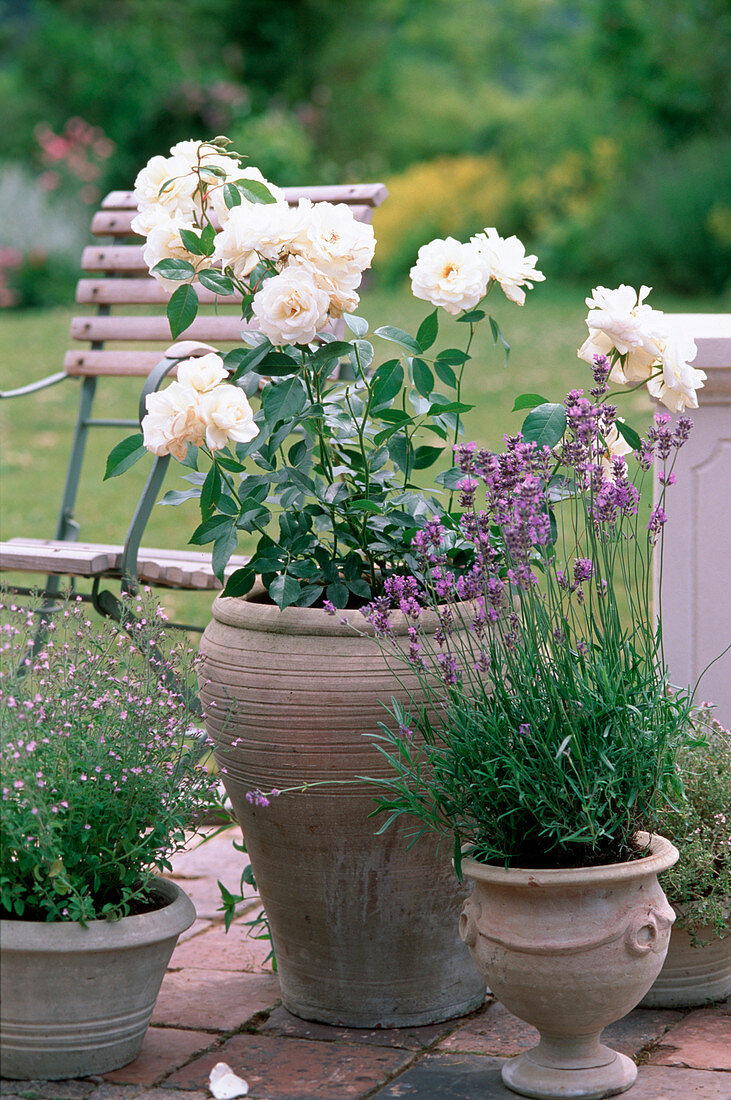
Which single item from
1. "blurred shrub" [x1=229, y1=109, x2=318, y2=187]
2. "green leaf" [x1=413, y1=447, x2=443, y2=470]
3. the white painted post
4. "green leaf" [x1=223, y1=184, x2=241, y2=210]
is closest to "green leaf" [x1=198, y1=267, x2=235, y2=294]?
"green leaf" [x1=223, y1=184, x2=241, y2=210]

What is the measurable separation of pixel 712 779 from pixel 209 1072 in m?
0.98

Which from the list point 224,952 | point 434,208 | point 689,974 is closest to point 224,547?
point 224,952

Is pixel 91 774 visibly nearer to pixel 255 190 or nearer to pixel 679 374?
pixel 255 190

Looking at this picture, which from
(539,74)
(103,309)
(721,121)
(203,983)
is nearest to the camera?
(203,983)

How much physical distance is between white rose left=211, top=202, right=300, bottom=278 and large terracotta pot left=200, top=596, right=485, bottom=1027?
58cm

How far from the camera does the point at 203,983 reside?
2510 millimetres

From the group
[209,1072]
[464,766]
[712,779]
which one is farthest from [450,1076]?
[712,779]

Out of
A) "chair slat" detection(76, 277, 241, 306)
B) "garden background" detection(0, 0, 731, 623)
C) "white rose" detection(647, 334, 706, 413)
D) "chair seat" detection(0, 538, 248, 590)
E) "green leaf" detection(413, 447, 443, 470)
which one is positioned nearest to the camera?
"white rose" detection(647, 334, 706, 413)

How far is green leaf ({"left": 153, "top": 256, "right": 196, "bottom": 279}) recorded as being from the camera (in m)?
2.20

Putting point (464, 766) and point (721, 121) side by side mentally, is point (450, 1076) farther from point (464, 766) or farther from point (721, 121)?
point (721, 121)

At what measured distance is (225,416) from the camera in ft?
6.56

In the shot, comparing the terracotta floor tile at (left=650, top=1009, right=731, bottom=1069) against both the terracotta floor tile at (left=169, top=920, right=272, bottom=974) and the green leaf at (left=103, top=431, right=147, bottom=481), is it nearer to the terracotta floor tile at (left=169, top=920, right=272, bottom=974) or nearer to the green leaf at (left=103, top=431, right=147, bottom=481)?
the terracotta floor tile at (left=169, top=920, right=272, bottom=974)

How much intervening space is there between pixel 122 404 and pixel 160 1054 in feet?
22.7

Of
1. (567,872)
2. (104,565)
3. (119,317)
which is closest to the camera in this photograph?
(567,872)
